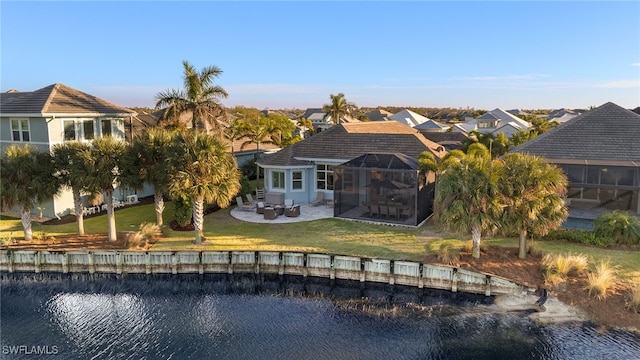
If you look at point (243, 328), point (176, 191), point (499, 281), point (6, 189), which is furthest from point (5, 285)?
point (499, 281)

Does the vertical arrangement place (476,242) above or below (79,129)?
below

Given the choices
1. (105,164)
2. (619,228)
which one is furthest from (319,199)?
(619,228)

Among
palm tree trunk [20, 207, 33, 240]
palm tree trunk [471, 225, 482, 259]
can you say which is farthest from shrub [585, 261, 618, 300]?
palm tree trunk [20, 207, 33, 240]

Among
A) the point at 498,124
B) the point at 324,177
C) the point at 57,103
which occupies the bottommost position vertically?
the point at 324,177

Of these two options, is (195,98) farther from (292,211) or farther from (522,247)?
(522,247)

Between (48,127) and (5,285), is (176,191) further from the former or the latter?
(48,127)

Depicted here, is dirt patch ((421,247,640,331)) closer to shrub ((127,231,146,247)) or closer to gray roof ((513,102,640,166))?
gray roof ((513,102,640,166))

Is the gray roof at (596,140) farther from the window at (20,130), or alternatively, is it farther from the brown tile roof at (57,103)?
the window at (20,130)
